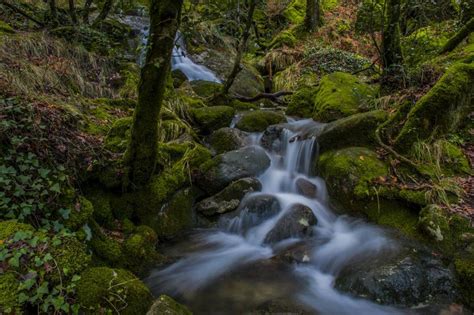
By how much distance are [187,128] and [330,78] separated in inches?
157

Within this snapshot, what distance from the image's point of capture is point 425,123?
17.7ft

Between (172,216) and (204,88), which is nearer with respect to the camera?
(172,216)

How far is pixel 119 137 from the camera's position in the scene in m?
5.13

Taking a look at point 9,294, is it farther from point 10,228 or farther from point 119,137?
point 119,137

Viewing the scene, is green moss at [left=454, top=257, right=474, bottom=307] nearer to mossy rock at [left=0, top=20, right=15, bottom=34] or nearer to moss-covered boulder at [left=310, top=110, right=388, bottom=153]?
moss-covered boulder at [left=310, top=110, right=388, bottom=153]

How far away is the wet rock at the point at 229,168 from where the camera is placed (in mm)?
5629

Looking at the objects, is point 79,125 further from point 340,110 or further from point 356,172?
point 340,110

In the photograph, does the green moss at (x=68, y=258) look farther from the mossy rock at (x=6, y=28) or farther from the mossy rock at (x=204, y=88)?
the mossy rock at (x=204, y=88)

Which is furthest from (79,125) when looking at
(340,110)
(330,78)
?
(330,78)

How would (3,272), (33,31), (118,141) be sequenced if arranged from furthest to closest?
(33,31), (118,141), (3,272)

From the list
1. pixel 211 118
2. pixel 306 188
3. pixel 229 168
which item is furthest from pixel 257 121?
pixel 306 188

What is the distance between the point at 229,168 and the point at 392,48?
14.4 ft

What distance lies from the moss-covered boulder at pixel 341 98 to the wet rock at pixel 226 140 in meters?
1.97

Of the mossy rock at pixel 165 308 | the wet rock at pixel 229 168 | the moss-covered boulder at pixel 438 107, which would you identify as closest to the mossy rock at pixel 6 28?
the wet rock at pixel 229 168
